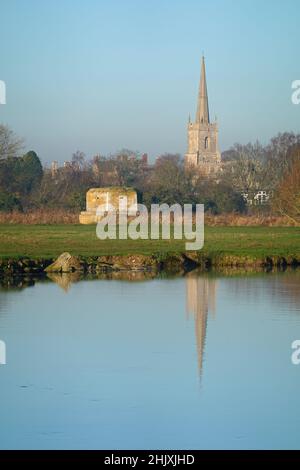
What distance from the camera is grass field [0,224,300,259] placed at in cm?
3158

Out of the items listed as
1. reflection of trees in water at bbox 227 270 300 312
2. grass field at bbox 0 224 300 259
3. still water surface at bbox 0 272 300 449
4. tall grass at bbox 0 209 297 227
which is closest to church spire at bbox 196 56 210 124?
tall grass at bbox 0 209 297 227

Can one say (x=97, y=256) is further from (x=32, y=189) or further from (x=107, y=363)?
(x=32, y=189)

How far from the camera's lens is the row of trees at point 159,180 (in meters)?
53.8

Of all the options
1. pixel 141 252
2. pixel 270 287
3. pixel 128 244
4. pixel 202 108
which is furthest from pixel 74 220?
pixel 202 108

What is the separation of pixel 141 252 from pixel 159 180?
44.5 metres

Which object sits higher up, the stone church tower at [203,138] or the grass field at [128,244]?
the stone church tower at [203,138]

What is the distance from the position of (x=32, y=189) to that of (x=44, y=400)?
205 ft

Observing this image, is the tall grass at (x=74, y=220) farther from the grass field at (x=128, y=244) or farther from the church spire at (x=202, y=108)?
the church spire at (x=202, y=108)

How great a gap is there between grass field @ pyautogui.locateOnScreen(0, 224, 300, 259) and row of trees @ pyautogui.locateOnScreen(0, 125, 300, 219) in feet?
32.2

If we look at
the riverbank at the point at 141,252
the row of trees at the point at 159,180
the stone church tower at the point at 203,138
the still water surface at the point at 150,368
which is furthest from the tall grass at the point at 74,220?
the stone church tower at the point at 203,138

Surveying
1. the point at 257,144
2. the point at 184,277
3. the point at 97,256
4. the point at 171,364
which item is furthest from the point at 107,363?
the point at 257,144

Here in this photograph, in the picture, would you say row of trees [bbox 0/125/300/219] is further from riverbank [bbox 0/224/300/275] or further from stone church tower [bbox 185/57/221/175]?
stone church tower [bbox 185/57/221/175]

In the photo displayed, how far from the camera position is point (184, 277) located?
90.2 feet

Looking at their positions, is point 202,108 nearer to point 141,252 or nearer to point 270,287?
point 141,252
